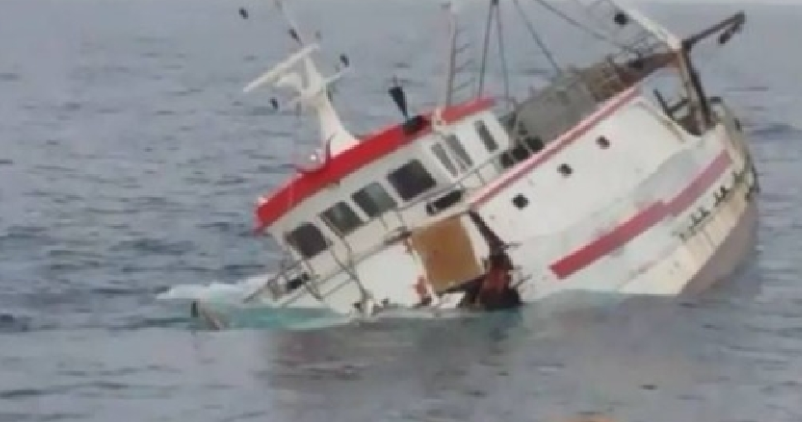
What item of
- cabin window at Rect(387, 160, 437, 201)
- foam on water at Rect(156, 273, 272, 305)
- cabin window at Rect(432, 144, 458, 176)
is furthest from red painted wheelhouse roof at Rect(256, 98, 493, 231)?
foam on water at Rect(156, 273, 272, 305)

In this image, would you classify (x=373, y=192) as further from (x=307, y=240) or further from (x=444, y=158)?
(x=307, y=240)

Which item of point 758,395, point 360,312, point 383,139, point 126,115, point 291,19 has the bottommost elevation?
point 758,395

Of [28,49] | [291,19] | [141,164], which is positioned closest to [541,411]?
[291,19]

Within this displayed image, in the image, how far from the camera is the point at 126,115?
9756cm

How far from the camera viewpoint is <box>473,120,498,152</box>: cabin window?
4019 centimetres

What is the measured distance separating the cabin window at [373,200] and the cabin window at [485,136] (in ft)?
7.51

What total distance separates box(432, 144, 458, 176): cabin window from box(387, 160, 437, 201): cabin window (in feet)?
1.14

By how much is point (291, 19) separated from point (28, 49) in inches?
5590

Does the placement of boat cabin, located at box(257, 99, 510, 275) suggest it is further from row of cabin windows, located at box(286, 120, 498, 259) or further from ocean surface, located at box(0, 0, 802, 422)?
ocean surface, located at box(0, 0, 802, 422)

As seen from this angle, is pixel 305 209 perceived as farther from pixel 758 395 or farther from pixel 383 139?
pixel 758 395

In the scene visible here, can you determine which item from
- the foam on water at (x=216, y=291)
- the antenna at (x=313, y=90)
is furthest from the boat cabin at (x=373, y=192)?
the foam on water at (x=216, y=291)

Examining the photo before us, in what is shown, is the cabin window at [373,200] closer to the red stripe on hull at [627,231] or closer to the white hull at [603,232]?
the white hull at [603,232]

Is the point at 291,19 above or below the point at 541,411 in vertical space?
above

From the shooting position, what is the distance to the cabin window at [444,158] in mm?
39125
